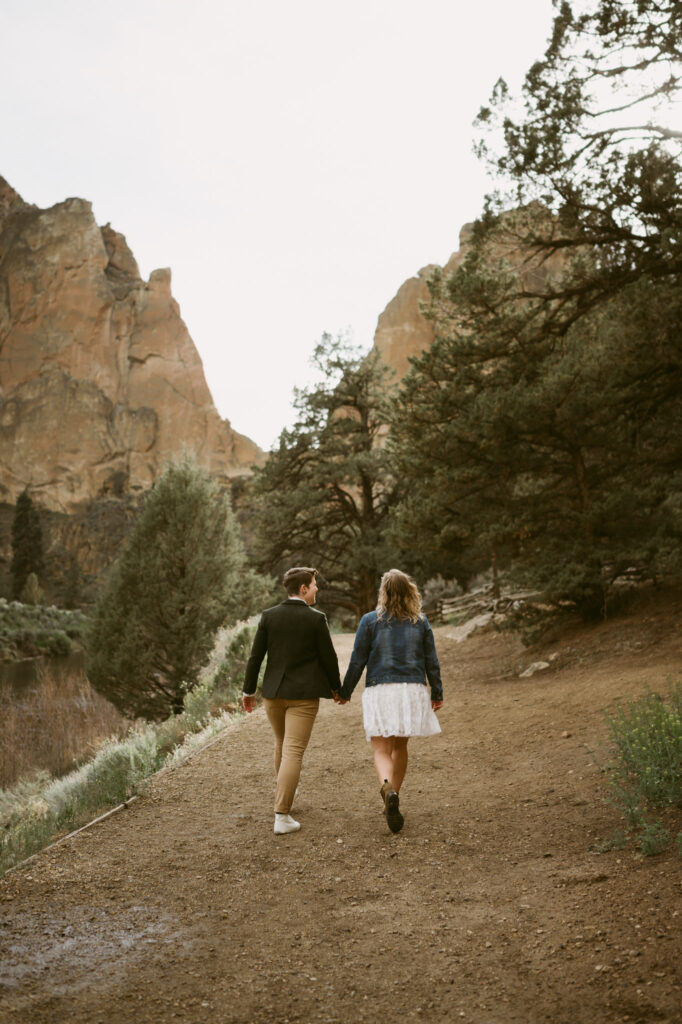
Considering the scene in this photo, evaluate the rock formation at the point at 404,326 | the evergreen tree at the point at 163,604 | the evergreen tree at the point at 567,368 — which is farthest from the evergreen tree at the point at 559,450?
the rock formation at the point at 404,326

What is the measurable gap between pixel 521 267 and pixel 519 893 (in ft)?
34.1

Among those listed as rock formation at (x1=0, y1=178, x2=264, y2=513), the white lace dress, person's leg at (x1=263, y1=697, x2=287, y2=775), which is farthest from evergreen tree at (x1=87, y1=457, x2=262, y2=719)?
rock formation at (x1=0, y1=178, x2=264, y2=513)

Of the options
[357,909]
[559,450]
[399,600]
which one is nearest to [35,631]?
[559,450]

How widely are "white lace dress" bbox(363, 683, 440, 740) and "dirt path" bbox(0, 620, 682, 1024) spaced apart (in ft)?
2.17

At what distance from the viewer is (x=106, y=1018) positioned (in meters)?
2.83

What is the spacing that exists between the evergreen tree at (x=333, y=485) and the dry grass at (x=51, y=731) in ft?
30.9

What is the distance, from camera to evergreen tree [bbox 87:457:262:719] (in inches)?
548

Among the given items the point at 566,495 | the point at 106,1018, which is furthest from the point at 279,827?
the point at 566,495

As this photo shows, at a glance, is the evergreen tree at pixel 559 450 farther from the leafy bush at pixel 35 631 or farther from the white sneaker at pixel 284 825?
the leafy bush at pixel 35 631

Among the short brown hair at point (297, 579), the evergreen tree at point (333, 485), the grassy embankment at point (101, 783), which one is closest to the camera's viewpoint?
Answer: the short brown hair at point (297, 579)

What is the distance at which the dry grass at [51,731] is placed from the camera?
525 inches

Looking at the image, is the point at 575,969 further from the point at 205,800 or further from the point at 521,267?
the point at 521,267

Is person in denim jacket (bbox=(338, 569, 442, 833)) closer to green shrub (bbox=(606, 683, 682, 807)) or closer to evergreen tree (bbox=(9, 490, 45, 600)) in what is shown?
green shrub (bbox=(606, 683, 682, 807))

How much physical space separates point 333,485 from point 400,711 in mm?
21745
